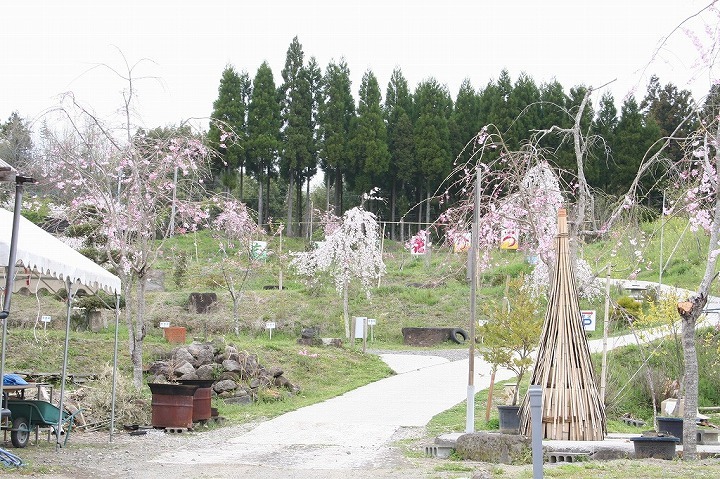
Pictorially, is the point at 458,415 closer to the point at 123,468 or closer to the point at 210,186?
the point at 123,468

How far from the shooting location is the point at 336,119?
45.7m

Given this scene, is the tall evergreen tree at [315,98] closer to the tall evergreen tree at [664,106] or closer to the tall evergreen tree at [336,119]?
the tall evergreen tree at [336,119]

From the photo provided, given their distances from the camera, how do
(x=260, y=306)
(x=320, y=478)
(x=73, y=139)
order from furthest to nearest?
(x=260, y=306) < (x=73, y=139) < (x=320, y=478)

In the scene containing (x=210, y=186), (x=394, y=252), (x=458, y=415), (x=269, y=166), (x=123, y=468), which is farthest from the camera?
(x=210, y=186)

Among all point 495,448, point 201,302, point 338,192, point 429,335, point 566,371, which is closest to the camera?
point 495,448

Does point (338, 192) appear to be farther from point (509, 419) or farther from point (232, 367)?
point (509, 419)

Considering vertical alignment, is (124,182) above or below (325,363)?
above

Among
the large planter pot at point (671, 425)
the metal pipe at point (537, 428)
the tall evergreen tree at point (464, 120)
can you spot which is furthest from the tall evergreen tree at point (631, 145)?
the metal pipe at point (537, 428)

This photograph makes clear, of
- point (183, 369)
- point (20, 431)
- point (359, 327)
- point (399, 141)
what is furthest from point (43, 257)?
point (399, 141)

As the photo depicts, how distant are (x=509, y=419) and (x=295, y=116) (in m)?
33.5

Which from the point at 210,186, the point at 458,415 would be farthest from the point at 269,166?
the point at 458,415

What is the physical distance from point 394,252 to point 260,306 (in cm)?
1295

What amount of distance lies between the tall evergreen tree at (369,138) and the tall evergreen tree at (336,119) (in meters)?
0.58

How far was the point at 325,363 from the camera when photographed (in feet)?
73.7
